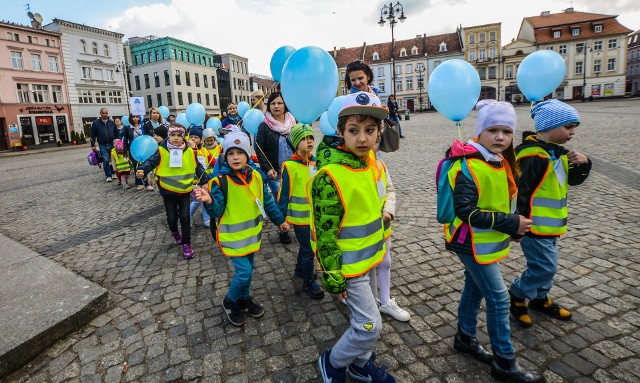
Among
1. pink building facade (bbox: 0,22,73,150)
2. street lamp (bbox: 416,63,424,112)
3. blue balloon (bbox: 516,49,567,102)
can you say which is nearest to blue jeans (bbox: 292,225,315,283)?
blue balloon (bbox: 516,49,567,102)

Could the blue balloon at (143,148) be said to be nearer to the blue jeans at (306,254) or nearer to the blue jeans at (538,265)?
the blue jeans at (306,254)

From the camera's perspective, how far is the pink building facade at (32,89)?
101 feet

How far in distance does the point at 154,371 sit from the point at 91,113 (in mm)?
43981

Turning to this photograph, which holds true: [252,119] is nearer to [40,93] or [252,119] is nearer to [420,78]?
[40,93]

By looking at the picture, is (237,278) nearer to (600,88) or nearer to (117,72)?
(117,72)

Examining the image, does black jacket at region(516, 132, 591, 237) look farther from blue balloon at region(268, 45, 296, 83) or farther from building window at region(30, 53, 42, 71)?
building window at region(30, 53, 42, 71)

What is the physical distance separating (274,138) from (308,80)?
6.37ft

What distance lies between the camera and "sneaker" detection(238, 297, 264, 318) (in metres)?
3.12

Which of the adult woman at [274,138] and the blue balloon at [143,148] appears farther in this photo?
the blue balloon at [143,148]

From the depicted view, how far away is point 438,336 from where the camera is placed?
2729 millimetres

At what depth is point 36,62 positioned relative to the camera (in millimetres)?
33375

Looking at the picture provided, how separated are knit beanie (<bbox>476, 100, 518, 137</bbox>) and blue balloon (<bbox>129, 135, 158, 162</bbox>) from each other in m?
4.26

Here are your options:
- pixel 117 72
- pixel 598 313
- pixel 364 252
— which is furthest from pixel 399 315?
pixel 117 72

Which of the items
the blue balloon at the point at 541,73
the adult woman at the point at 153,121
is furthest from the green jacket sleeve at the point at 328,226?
the adult woman at the point at 153,121
